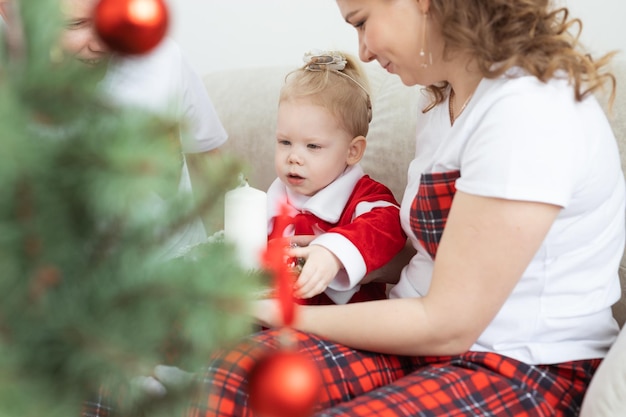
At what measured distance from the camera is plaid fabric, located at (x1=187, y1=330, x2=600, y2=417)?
106 cm

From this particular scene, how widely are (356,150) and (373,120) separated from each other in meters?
0.17

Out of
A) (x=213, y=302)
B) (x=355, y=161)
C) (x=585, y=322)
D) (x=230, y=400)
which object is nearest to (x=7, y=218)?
(x=213, y=302)

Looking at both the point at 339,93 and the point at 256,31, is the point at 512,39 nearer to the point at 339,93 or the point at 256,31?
the point at 339,93

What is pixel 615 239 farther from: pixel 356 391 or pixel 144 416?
pixel 144 416

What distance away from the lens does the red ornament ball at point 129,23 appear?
1.55ft

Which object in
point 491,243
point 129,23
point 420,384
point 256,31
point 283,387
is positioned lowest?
point 420,384

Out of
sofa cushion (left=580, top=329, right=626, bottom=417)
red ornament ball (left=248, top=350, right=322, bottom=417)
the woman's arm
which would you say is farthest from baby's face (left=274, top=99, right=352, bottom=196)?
red ornament ball (left=248, top=350, right=322, bottom=417)

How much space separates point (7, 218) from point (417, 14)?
880 millimetres

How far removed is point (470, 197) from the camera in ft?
3.56

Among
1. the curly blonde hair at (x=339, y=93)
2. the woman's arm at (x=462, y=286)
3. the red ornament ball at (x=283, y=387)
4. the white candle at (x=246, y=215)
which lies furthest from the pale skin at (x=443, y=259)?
the red ornament ball at (x=283, y=387)

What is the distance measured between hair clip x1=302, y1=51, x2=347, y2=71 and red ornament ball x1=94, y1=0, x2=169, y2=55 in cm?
124

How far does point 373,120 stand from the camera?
6.06ft

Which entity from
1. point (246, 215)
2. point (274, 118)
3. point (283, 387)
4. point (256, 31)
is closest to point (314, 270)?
point (246, 215)

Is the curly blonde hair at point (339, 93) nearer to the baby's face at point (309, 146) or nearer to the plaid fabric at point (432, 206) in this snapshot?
the baby's face at point (309, 146)
